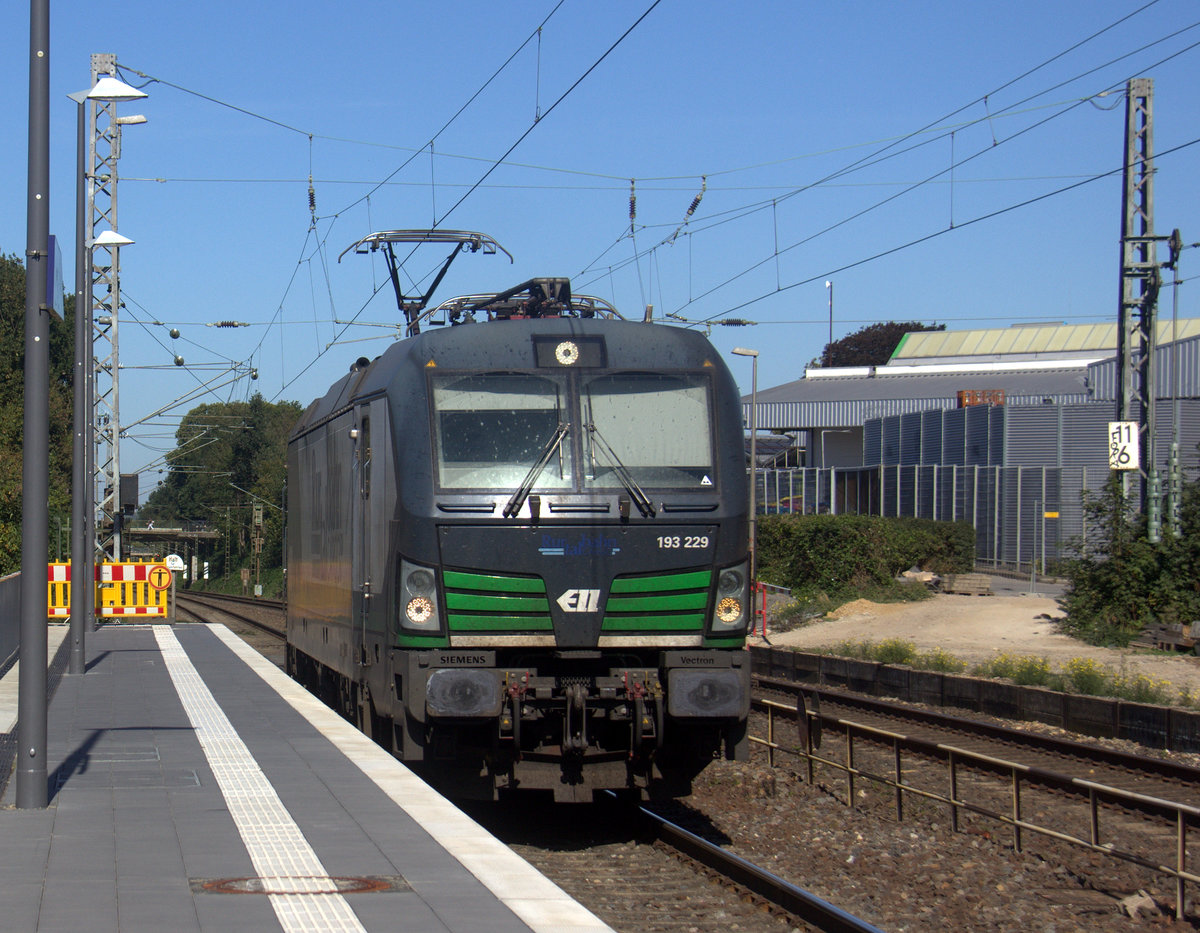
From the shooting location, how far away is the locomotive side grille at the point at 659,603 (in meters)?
9.54

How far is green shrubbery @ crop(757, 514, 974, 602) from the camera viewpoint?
113ft

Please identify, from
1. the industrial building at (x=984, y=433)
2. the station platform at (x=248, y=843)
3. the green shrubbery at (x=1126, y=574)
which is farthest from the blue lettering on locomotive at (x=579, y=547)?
the industrial building at (x=984, y=433)

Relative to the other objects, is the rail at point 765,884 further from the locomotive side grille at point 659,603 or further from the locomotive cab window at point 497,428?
the locomotive cab window at point 497,428

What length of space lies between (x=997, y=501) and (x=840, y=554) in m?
9.76

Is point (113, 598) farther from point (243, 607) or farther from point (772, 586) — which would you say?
point (243, 607)

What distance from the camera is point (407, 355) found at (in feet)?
33.2

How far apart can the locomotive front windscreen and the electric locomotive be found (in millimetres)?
13

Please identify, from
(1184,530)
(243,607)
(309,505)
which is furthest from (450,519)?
(243,607)

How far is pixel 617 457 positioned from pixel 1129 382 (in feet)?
54.9

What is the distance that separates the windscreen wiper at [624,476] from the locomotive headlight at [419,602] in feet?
4.70

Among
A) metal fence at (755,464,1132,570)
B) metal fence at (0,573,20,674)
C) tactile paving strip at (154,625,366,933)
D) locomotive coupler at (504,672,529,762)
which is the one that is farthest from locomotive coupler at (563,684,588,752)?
metal fence at (755,464,1132,570)

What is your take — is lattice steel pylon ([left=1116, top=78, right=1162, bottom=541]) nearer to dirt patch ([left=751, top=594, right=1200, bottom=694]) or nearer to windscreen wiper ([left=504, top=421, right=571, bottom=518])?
dirt patch ([left=751, top=594, right=1200, bottom=694])

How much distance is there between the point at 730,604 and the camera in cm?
973

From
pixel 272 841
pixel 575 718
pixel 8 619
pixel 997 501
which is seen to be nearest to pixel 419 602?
pixel 575 718
